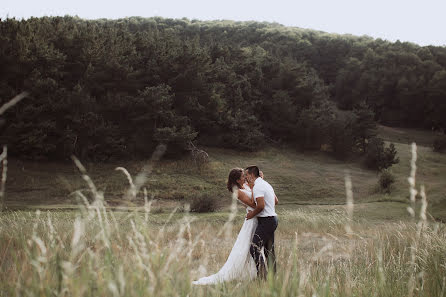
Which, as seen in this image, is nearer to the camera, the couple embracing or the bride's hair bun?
the couple embracing

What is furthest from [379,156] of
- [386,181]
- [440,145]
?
[440,145]

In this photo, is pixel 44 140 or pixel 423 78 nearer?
pixel 44 140

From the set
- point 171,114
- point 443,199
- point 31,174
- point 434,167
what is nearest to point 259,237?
point 443,199

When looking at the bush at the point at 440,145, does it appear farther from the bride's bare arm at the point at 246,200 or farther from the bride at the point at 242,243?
the bride's bare arm at the point at 246,200

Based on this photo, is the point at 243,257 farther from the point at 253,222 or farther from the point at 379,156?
the point at 379,156

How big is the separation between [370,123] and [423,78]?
93.4 feet

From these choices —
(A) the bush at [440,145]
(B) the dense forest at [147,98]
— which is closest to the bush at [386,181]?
(B) the dense forest at [147,98]

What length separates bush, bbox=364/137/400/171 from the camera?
42.5m

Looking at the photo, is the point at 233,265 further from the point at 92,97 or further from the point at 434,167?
the point at 434,167

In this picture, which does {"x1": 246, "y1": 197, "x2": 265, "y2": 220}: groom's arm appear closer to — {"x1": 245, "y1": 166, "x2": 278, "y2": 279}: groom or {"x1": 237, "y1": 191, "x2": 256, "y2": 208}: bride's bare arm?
{"x1": 245, "y1": 166, "x2": 278, "y2": 279}: groom

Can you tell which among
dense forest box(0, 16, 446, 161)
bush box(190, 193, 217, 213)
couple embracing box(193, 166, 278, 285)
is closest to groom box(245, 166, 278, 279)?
couple embracing box(193, 166, 278, 285)

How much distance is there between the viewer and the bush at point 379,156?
139ft

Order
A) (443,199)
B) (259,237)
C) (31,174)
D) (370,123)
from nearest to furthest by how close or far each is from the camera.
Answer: (259,237)
(443,199)
(31,174)
(370,123)

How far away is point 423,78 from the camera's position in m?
70.5
